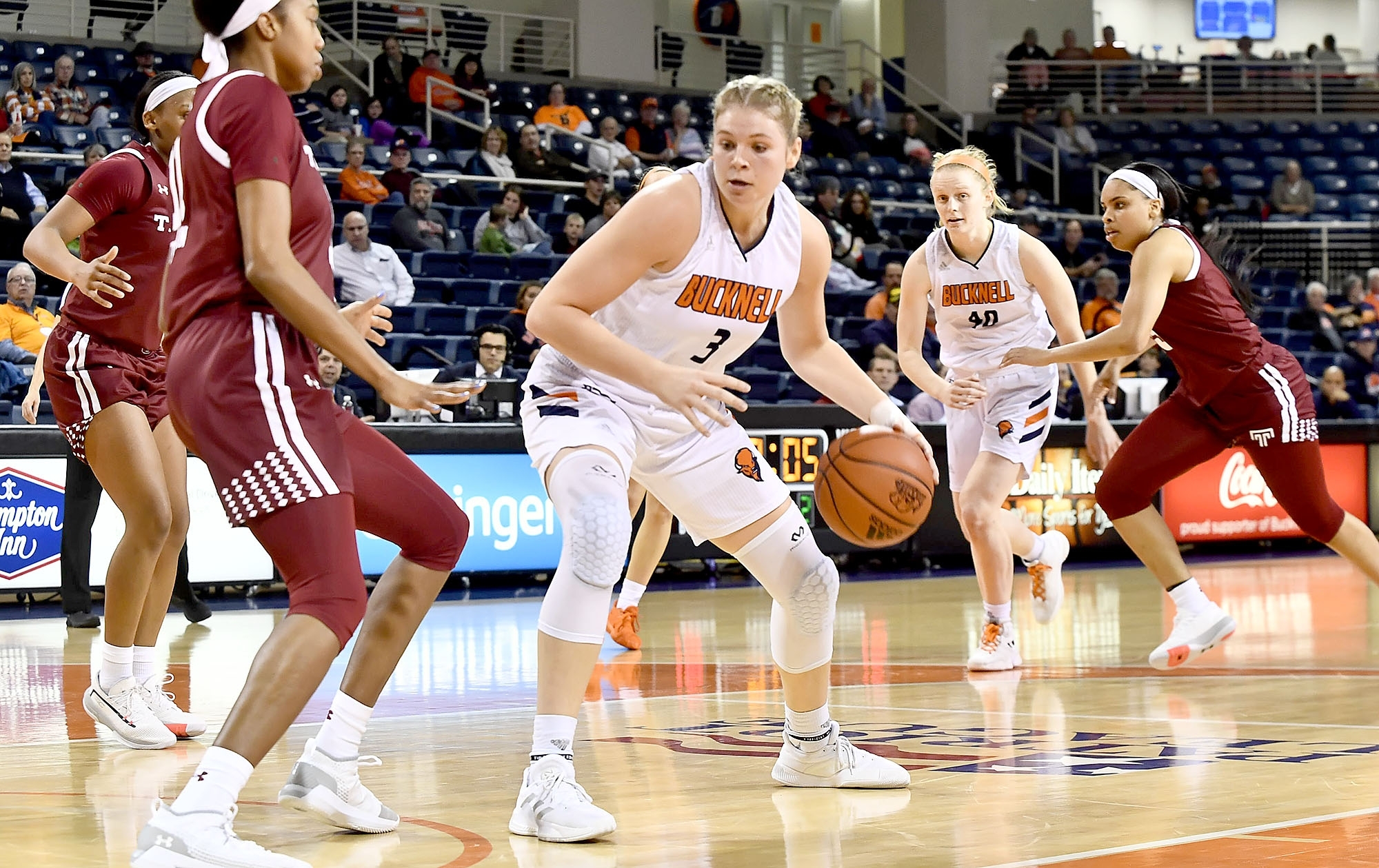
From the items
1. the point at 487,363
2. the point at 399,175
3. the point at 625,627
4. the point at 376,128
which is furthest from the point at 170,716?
the point at 376,128

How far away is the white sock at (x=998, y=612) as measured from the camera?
706cm

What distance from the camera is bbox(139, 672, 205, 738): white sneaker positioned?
5.16 meters

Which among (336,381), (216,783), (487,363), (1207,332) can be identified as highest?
(487,363)

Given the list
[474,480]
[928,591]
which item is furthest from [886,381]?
[474,480]

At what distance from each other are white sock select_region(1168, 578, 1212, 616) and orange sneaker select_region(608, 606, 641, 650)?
8.25 ft

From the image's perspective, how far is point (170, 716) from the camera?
17.0 feet

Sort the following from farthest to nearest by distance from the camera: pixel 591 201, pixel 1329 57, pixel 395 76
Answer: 1. pixel 1329 57
2. pixel 395 76
3. pixel 591 201

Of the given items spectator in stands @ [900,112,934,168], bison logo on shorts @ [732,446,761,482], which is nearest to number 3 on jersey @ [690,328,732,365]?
bison logo on shorts @ [732,446,761,482]

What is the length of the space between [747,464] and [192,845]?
1733 mm

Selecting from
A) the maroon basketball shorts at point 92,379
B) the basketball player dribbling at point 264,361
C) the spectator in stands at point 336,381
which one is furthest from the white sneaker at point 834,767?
the spectator in stands at point 336,381

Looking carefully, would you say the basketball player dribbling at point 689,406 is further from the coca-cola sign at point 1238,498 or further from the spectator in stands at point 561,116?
the spectator in stands at point 561,116

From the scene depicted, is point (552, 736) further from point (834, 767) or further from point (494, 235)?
point (494, 235)

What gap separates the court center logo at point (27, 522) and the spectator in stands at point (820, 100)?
14.1 metres

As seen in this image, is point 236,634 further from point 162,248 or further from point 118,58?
point 118,58
